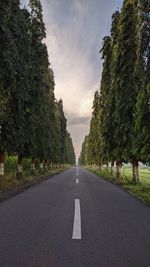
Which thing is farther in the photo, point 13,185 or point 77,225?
point 13,185

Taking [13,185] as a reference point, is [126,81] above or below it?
above

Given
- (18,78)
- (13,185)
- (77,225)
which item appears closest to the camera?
(77,225)

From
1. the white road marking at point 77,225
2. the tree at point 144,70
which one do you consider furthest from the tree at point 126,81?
the white road marking at point 77,225

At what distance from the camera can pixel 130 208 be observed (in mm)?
12008

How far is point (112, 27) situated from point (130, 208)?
25803 mm

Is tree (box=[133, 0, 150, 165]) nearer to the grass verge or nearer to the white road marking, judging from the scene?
the grass verge

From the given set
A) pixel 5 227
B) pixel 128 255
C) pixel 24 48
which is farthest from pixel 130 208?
pixel 24 48

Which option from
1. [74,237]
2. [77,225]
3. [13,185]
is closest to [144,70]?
[13,185]

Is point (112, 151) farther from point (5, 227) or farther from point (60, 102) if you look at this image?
point (60, 102)

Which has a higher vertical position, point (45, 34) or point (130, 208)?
point (45, 34)

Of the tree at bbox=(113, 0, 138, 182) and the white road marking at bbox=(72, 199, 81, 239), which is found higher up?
the tree at bbox=(113, 0, 138, 182)

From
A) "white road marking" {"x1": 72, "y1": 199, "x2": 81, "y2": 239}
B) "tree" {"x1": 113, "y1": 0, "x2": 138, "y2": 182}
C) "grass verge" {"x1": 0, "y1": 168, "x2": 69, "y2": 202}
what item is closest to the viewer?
"white road marking" {"x1": 72, "y1": 199, "x2": 81, "y2": 239}

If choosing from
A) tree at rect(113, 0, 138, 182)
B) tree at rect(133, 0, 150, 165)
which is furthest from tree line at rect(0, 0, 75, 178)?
tree at rect(113, 0, 138, 182)

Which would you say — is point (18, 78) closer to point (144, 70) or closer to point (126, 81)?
point (144, 70)
